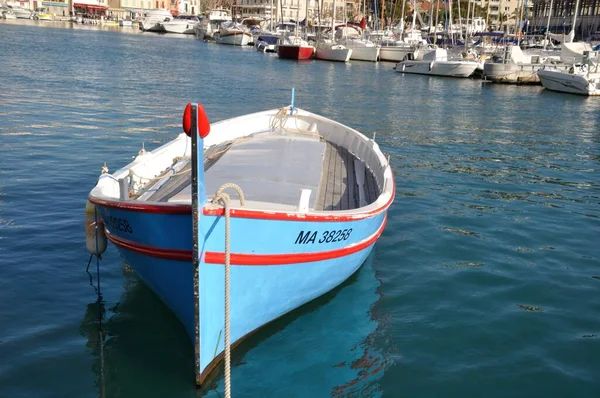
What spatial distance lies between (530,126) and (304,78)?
82.2ft

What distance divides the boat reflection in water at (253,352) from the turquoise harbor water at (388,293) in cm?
3

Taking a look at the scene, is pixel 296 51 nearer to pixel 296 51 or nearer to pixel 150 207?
pixel 296 51

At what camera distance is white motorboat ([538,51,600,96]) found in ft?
145

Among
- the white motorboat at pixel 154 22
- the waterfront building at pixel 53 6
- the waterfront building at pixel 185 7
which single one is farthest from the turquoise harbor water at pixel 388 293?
the waterfront building at pixel 185 7

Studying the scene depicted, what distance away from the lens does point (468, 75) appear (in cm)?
5772

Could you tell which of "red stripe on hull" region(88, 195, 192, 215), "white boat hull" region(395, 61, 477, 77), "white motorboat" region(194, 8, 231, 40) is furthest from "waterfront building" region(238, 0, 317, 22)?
"red stripe on hull" region(88, 195, 192, 215)

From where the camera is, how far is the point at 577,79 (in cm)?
4472

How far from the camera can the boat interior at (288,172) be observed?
9859 millimetres

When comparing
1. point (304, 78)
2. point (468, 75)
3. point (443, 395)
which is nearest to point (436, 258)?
point (443, 395)

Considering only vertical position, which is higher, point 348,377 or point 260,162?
point 260,162

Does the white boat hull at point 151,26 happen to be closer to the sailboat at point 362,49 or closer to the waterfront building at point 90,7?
the waterfront building at point 90,7

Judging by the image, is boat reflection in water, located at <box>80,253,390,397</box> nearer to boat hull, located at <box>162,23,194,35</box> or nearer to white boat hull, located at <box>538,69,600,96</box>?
white boat hull, located at <box>538,69,600,96</box>

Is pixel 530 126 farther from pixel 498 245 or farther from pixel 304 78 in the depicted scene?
pixel 304 78

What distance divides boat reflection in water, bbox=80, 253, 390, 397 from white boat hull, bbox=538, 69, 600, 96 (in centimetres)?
3964
